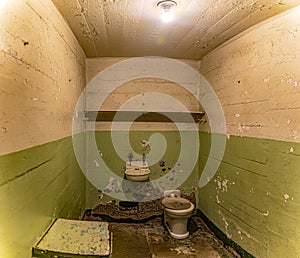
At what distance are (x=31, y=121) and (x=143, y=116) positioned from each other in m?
2.49

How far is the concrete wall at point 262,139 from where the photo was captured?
2078 mm

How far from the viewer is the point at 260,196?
247cm

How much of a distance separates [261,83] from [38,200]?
203cm

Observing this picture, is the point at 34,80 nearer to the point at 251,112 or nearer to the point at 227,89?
the point at 251,112

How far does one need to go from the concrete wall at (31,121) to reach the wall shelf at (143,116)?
1290 millimetres

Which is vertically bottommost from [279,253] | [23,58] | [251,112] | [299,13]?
[279,253]

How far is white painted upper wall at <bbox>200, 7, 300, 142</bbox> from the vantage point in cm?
208

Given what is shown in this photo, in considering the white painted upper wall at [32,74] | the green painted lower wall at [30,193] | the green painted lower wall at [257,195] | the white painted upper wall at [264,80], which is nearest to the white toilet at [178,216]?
the green painted lower wall at [257,195]

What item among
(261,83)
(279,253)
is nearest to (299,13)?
(261,83)

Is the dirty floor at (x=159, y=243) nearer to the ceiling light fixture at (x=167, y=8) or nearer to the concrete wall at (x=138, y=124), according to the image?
the concrete wall at (x=138, y=124)

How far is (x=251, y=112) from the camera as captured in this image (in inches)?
104

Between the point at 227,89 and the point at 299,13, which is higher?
the point at 299,13

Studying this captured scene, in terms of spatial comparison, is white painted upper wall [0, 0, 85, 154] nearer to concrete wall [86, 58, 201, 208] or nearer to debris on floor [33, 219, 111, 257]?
debris on floor [33, 219, 111, 257]

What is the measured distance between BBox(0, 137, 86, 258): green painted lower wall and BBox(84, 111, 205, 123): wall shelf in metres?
1.35
